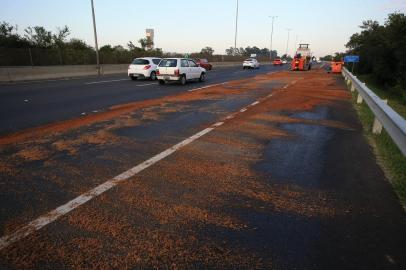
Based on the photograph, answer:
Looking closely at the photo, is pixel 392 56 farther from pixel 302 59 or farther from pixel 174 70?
pixel 174 70

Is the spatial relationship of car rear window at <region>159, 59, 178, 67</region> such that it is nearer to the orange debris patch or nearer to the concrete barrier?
the concrete barrier

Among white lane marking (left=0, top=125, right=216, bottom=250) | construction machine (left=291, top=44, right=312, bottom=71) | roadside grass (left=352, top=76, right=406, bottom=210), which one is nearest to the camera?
white lane marking (left=0, top=125, right=216, bottom=250)

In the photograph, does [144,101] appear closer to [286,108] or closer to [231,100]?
[231,100]

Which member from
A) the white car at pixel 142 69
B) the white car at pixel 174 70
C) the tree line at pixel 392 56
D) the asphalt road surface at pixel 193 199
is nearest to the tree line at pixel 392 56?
the tree line at pixel 392 56

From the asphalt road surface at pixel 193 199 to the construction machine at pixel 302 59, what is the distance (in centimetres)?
3659

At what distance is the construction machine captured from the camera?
42.7 metres

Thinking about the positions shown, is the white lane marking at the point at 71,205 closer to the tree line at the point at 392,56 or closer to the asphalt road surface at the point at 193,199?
the asphalt road surface at the point at 193,199

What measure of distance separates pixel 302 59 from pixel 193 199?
42.0 meters

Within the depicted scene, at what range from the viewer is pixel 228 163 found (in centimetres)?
→ 559

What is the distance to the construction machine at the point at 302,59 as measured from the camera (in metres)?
42.7

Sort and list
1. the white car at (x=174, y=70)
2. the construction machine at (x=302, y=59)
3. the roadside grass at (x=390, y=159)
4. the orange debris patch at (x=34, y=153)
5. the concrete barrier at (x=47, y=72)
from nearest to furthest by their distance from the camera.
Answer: the roadside grass at (x=390, y=159) < the orange debris patch at (x=34, y=153) < the white car at (x=174, y=70) < the concrete barrier at (x=47, y=72) < the construction machine at (x=302, y=59)

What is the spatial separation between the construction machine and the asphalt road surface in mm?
36589

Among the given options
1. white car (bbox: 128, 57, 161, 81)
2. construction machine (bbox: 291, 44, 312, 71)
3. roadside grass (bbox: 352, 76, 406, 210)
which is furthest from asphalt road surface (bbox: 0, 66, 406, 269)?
construction machine (bbox: 291, 44, 312, 71)

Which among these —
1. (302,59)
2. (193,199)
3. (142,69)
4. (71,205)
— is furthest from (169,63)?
(302,59)
